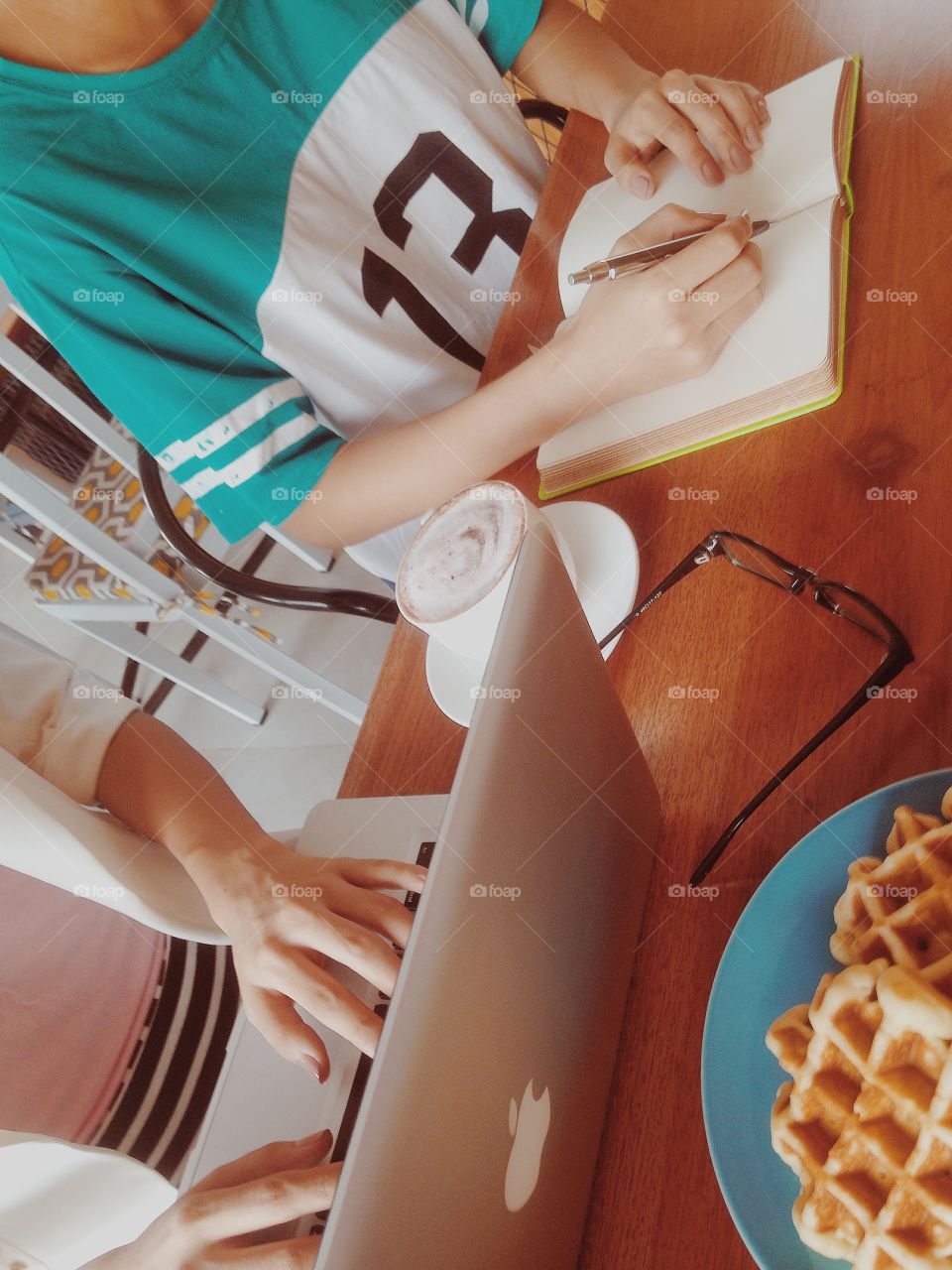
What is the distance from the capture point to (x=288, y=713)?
6.06 ft

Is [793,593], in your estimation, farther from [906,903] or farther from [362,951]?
[362,951]

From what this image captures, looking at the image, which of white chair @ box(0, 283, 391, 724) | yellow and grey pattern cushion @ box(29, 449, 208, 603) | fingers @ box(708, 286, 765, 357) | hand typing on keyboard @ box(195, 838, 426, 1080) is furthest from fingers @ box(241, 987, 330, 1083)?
yellow and grey pattern cushion @ box(29, 449, 208, 603)

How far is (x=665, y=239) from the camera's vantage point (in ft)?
2.10

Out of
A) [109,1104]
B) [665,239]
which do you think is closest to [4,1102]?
[109,1104]

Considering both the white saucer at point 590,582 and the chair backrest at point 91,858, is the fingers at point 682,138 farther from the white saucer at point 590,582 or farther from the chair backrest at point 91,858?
the chair backrest at point 91,858

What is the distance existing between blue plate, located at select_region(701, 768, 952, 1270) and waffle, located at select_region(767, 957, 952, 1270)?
0.03 meters

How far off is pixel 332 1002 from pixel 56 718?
1.54 feet

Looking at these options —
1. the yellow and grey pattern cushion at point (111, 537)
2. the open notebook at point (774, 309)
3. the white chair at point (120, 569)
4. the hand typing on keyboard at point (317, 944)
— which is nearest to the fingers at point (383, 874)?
the hand typing on keyboard at point (317, 944)

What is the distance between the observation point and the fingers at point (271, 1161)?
45cm

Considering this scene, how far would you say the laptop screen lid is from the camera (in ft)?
0.90

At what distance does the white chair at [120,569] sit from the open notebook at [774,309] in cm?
72

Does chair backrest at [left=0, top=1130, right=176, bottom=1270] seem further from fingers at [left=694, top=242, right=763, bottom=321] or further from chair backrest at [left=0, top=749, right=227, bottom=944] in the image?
fingers at [left=694, top=242, right=763, bottom=321]

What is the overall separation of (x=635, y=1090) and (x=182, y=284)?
2.58 ft

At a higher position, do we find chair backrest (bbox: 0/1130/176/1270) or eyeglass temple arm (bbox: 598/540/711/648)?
eyeglass temple arm (bbox: 598/540/711/648)
